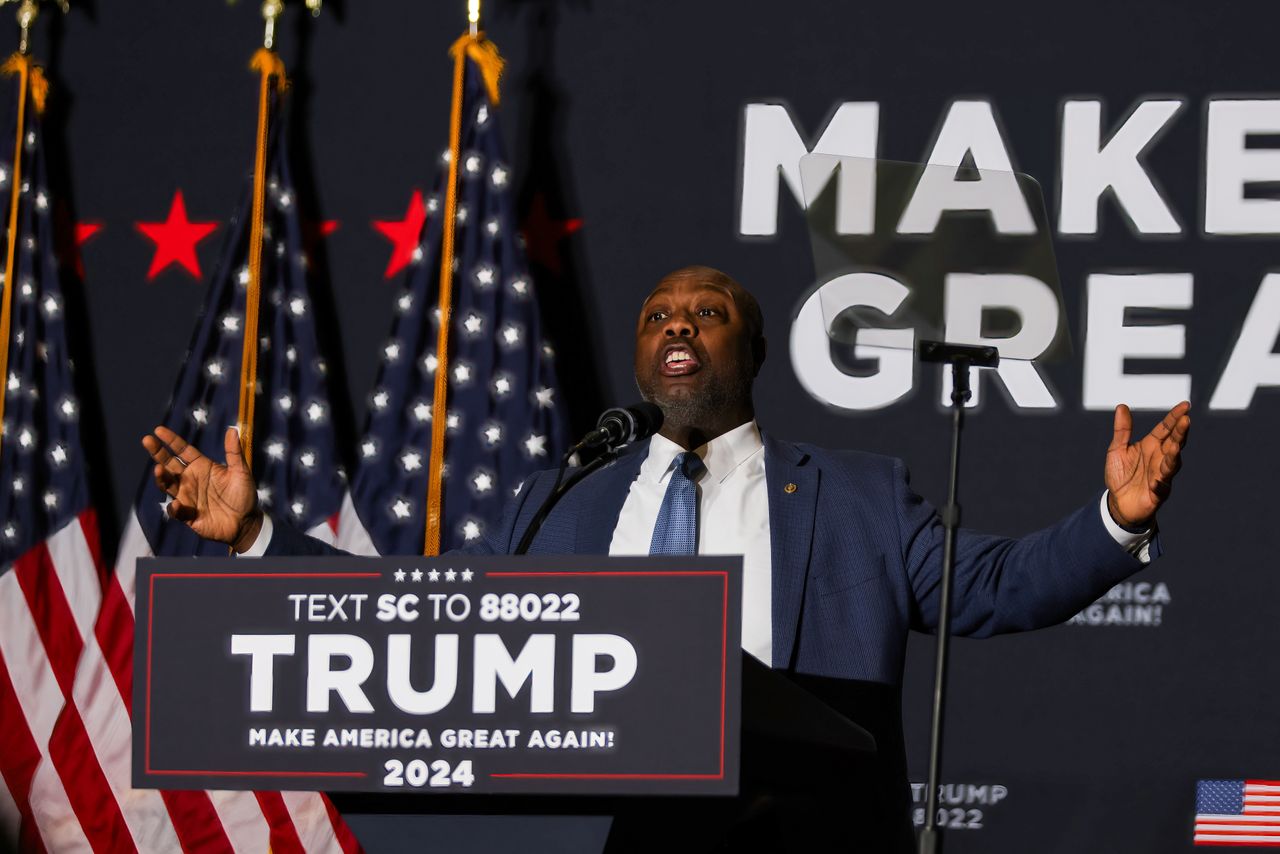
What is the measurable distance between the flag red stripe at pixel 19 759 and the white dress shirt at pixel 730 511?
7.31 feet

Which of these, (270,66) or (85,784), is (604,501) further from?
(270,66)

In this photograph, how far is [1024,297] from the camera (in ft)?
13.8

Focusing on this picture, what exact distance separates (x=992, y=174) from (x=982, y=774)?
155cm

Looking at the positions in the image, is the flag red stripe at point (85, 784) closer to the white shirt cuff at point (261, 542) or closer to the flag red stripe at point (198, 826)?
the flag red stripe at point (198, 826)

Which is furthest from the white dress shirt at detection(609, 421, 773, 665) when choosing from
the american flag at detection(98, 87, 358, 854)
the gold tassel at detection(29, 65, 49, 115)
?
the gold tassel at detection(29, 65, 49, 115)

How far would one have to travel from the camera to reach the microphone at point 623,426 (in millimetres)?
2080

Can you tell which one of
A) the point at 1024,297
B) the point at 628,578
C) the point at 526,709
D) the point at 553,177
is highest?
Result: the point at 553,177

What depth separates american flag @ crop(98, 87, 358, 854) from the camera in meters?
4.11

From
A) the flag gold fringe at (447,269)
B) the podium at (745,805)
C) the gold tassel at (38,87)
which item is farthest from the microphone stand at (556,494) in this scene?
the gold tassel at (38,87)

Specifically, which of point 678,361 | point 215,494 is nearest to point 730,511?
point 678,361

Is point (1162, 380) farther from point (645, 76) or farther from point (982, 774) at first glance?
point (645, 76)

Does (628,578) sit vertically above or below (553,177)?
below

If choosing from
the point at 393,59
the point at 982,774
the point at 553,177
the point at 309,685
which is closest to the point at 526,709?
the point at 309,685

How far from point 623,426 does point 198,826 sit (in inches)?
98.2
